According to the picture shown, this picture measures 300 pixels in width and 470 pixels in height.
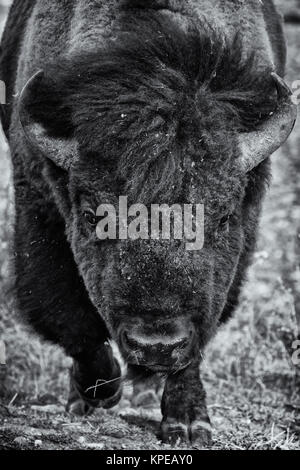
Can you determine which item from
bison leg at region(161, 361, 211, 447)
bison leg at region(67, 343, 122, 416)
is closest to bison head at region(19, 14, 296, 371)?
bison leg at region(161, 361, 211, 447)

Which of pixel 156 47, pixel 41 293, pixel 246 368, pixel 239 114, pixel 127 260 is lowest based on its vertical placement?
pixel 246 368

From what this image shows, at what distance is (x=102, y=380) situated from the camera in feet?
19.0

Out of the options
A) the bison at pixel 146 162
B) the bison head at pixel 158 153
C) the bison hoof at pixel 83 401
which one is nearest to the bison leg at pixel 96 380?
the bison hoof at pixel 83 401

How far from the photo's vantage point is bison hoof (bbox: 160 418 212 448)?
5.20 metres

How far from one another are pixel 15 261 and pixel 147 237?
70.1 inches

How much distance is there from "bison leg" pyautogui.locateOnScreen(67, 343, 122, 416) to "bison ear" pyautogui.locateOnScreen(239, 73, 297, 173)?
1982 millimetres

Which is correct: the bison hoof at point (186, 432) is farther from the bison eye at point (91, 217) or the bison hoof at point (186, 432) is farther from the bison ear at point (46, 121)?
the bison ear at point (46, 121)

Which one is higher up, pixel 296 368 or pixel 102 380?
pixel 102 380

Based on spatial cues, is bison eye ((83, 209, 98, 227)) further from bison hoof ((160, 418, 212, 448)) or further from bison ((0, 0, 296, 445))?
bison hoof ((160, 418, 212, 448))

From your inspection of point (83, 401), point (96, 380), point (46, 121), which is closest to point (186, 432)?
point (96, 380)

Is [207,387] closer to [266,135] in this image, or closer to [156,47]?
[266,135]

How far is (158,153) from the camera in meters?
4.26

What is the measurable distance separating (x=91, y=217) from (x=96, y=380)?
1721mm

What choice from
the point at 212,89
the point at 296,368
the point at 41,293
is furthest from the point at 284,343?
the point at 212,89
